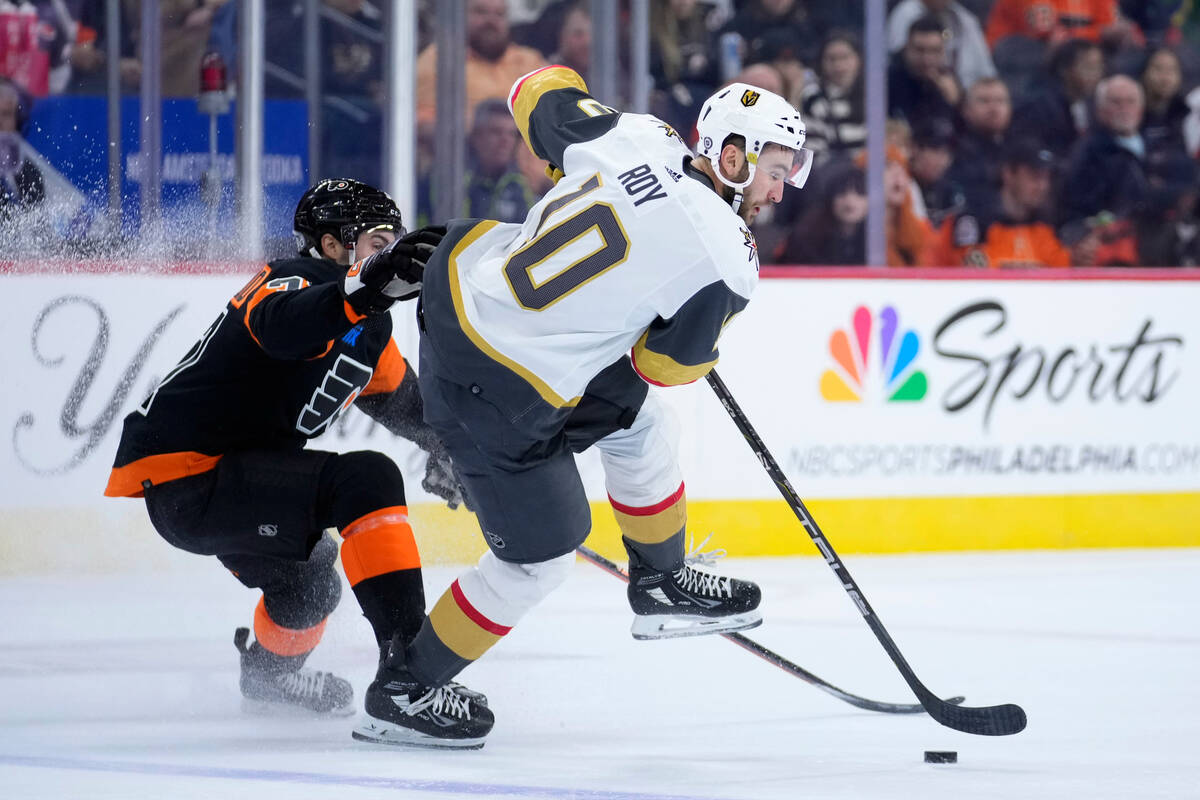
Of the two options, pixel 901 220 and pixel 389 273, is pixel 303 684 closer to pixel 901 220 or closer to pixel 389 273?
pixel 389 273

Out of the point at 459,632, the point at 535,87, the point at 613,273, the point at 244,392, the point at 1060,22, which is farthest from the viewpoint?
the point at 1060,22

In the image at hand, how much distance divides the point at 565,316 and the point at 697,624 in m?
0.70

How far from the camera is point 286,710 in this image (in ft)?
10.3

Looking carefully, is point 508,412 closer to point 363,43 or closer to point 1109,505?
point 363,43

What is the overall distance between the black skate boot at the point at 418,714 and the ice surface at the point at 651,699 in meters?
0.03

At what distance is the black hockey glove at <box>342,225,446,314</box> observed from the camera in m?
2.71

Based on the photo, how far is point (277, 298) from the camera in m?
2.81

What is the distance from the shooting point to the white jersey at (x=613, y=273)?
8.13 feet

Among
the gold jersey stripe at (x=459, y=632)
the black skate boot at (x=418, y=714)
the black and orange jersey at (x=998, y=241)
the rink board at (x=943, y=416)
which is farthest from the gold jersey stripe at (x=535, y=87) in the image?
the black and orange jersey at (x=998, y=241)

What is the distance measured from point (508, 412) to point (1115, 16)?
5106 mm

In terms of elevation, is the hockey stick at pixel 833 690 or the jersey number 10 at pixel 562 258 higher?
the jersey number 10 at pixel 562 258

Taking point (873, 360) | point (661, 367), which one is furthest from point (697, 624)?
point (873, 360)

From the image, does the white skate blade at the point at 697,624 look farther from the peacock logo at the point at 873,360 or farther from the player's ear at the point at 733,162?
the peacock logo at the point at 873,360

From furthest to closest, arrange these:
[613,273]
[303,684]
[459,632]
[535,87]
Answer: [303,684], [535,87], [459,632], [613,273]
